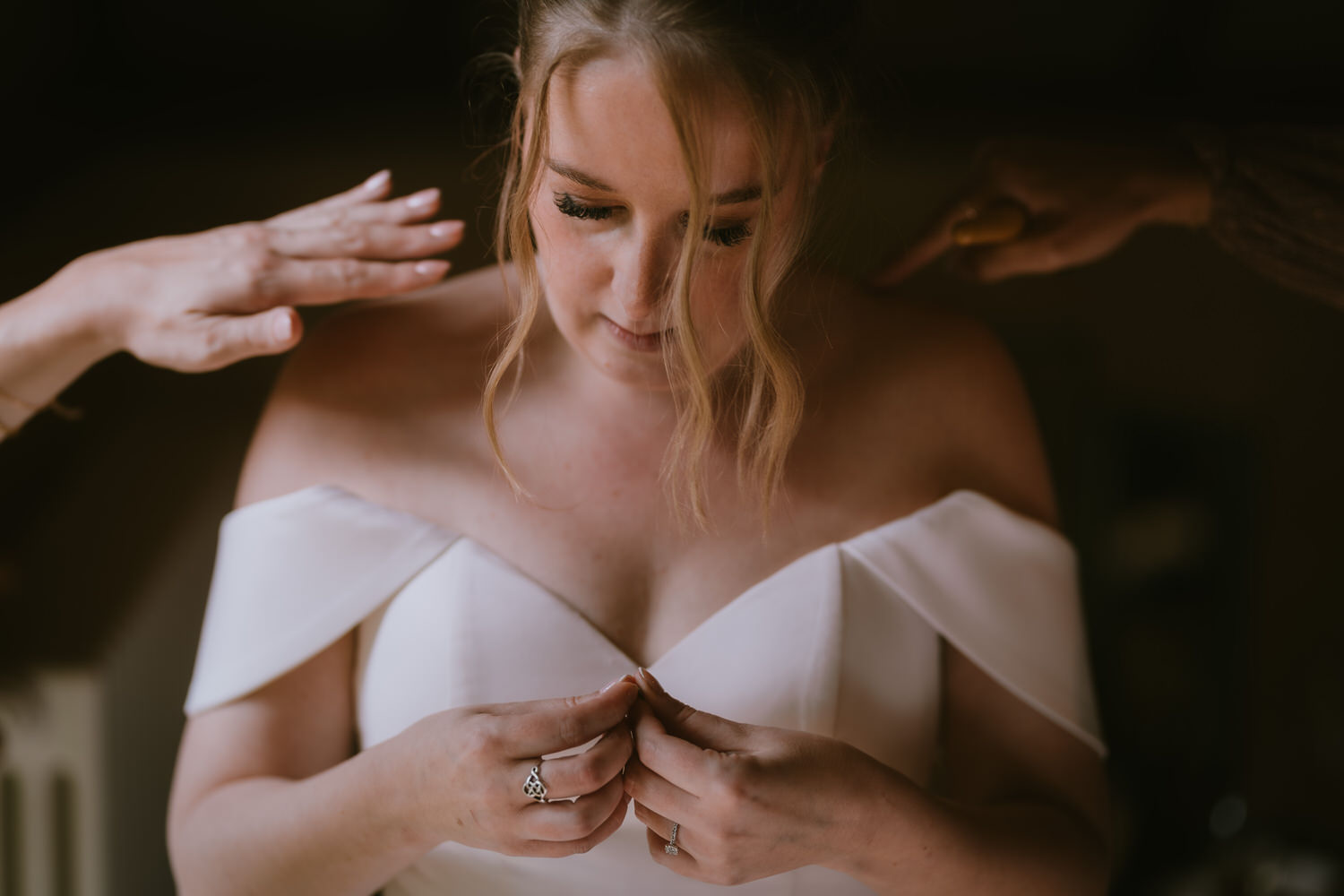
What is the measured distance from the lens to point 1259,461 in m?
1.00

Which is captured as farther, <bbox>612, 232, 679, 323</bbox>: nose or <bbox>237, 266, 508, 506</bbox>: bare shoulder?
<bbox>237, 266, 508, 506</bbox>: bare shoulder

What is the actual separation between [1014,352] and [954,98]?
0.95 ft

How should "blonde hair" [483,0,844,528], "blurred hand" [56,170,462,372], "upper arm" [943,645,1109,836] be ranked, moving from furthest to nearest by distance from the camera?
"upper arm" [943,645,1109,836] < "blurred hand" [56,170,462,372] < "blonde hair" [483,0,844,528]

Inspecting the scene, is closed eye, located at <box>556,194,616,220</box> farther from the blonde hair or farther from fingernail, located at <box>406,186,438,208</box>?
fingernail, located at <box>406,186,438,208</box>

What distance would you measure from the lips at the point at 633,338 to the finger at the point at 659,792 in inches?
10.7

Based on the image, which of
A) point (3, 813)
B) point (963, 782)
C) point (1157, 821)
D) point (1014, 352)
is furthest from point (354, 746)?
point (1157, 821)

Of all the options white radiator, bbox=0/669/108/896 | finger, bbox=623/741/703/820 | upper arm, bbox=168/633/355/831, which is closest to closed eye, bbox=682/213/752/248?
finger, bbox=623/741/703/820

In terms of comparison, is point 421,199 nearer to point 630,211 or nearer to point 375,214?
point 375,214

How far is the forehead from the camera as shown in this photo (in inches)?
22.5

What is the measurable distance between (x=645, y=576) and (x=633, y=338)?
200 millimetres

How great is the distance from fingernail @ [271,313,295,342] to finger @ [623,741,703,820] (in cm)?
36

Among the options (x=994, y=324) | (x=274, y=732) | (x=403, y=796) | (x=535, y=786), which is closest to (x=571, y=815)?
(x=535, y=786)

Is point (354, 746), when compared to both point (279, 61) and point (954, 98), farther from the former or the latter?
point (954, 98)

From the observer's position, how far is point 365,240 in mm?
711
